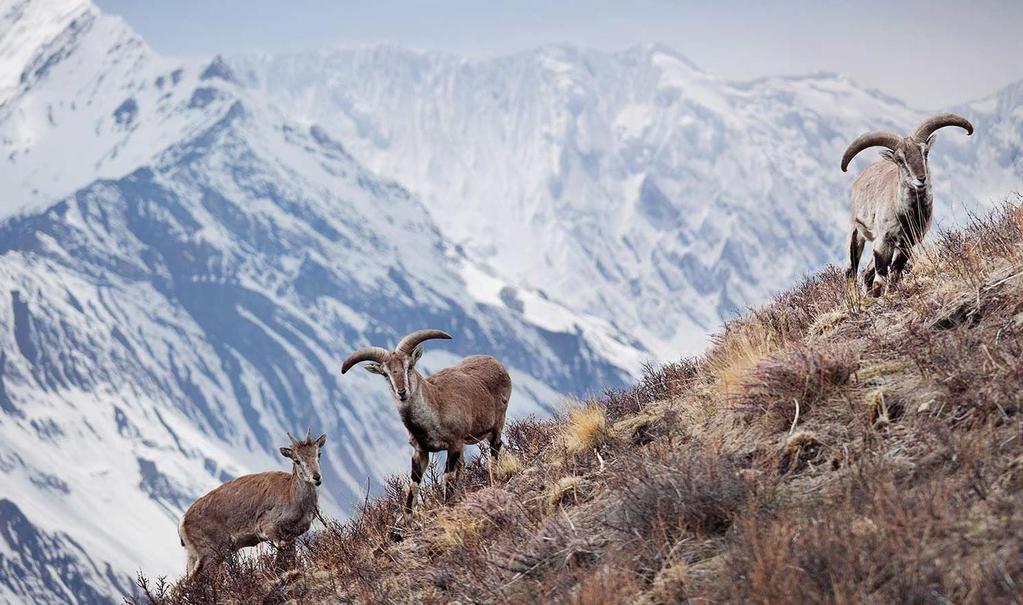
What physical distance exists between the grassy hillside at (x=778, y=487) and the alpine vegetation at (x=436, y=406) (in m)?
0.66

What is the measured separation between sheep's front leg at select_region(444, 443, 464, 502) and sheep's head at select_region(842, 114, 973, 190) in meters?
5.85

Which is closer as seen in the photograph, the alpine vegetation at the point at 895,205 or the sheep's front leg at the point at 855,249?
the alpine vegetation at the point at 895,205

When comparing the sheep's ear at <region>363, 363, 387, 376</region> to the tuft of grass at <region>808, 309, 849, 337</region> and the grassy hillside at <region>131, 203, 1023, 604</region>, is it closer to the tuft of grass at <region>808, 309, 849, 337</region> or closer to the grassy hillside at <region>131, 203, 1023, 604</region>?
the grassy hillside at <region>131, 203, 1023, 604</region>

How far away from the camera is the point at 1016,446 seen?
6691 millimetres

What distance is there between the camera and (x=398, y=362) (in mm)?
13125

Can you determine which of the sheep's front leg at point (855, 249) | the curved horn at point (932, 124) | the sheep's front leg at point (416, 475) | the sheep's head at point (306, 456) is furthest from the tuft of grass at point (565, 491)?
the sheep's head at point (306, 456)

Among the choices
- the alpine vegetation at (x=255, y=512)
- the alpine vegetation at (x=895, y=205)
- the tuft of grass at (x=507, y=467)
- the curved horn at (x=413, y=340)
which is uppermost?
the alpine vegetation at (x=895, y=205)

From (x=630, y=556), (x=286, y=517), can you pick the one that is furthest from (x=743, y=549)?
(x=286, y=517)

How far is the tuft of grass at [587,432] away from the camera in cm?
1077

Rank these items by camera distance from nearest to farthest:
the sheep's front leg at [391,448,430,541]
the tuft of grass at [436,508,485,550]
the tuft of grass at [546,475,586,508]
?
the tuft of grass at [546,475,586,508], the tuft of grass at [436,508,485,550], the sheep's front leg at [391,448,430,541]

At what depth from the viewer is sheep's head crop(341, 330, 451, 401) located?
41.9 feet

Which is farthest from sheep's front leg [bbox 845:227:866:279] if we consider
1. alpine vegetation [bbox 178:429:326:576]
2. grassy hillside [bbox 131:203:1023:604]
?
alpine vegetation [bbox 178:429:326:576]

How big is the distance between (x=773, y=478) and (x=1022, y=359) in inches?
72.6

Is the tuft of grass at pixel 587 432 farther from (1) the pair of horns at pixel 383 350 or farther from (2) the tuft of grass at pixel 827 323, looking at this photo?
(1) the pair of horns at pixel 383 350
